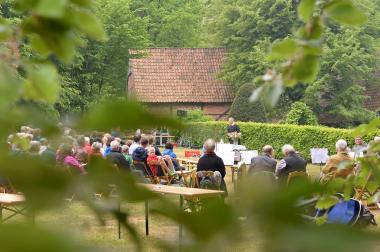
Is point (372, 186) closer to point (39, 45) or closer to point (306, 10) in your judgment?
point (306, 10)

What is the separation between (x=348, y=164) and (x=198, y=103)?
32742mm

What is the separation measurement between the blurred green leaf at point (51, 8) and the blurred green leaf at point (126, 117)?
4.0 inches

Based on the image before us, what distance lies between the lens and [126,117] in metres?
0.52

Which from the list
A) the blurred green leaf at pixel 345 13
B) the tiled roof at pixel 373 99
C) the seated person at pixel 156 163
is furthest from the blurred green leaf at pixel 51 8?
the tiled roof at pixel 373 99

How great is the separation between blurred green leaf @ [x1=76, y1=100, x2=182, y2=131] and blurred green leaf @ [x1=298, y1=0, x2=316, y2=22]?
0.69 meters

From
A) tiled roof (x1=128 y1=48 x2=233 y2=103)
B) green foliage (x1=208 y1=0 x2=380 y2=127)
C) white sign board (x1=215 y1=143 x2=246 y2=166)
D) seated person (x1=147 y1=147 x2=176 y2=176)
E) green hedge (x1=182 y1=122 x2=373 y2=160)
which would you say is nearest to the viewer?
seated person (x1=147 y1=147 x2=176 y2=176)

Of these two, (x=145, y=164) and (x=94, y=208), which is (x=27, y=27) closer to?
(x=94, y=208)

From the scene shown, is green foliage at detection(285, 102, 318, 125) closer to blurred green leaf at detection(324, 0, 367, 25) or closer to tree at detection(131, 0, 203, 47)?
tree at detection(131, 0, 203, 47)

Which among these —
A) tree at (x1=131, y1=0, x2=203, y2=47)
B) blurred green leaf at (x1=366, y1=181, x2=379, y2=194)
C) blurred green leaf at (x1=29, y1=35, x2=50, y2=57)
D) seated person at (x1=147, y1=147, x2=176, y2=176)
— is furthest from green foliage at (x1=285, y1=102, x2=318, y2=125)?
blurred green leaf at (x1=29, y1=35, x2=50, y2=57)

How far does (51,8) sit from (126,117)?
0.45 ft

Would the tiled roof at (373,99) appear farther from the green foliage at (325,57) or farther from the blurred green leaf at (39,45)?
the blurred green leaf at (39,45)

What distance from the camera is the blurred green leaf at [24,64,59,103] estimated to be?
69 centimetres

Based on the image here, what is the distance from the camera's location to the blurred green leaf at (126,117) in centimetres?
52

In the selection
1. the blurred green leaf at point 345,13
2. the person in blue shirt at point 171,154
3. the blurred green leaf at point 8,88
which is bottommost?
the person in blue shirt at point 171,154
